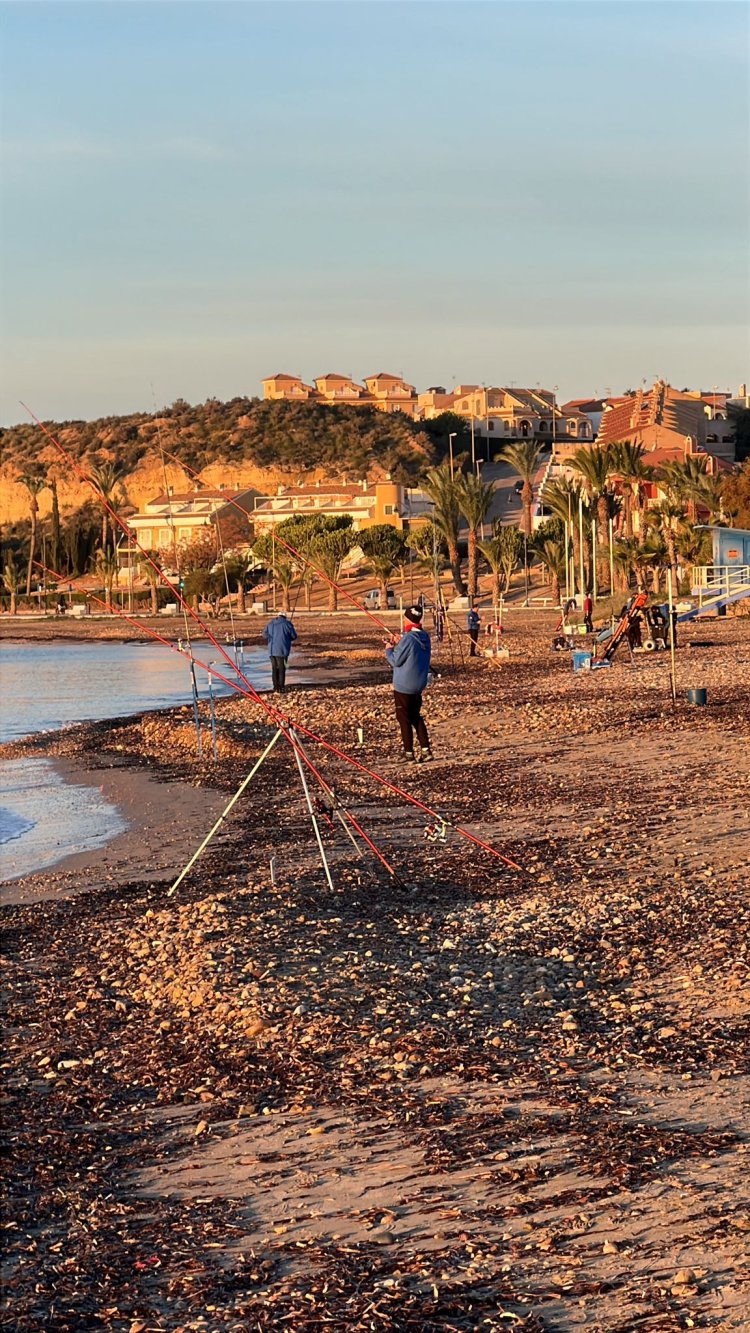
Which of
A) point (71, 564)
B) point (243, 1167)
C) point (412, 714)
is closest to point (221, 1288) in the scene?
point (243, 1167)

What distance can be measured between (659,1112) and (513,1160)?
67 centimetres

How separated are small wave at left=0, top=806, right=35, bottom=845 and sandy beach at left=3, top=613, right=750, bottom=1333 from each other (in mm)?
2735

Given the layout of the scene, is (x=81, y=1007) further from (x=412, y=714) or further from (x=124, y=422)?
(x=124, y=422)

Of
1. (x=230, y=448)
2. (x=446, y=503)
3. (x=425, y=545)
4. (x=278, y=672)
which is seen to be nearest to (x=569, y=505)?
(x=446, y=503)

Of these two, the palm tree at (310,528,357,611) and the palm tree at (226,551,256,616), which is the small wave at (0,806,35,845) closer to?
the palm tree at (310,528,357,611)

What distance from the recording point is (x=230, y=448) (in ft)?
481

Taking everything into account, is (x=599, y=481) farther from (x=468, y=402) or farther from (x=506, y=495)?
(x=468, y=402)

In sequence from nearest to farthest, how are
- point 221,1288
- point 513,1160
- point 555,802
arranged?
point 221,1288, point 513,1160, point 555,802

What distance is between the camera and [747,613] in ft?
150

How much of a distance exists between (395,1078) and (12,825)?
11.2m

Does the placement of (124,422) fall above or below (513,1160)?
above

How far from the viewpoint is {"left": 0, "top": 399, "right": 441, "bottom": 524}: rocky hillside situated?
13838 centimetres

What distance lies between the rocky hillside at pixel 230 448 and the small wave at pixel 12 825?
109m

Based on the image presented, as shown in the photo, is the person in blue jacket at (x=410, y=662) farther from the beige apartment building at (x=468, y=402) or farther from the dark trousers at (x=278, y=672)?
the beige apartment building at (x=468, y=402)
